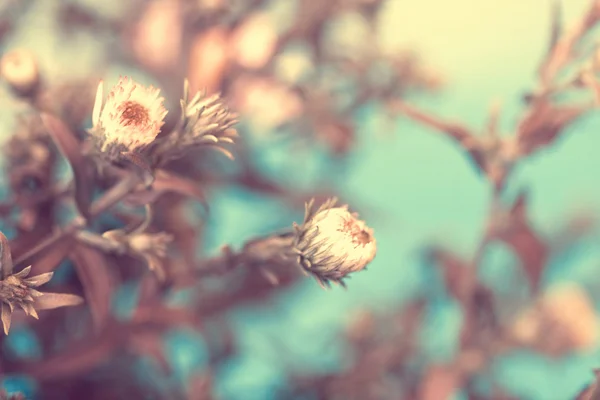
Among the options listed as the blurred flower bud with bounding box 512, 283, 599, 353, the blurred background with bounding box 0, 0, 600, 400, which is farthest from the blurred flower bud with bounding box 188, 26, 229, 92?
the blurred flower bud with bounding box 512, 283, 599, 353

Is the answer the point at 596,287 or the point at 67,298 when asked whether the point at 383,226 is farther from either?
the point at 67,298

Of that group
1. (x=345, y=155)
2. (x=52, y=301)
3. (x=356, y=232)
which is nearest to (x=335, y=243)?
(x=356, y=232)

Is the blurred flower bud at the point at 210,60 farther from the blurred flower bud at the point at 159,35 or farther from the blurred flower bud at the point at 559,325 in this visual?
the blurred flower bud at the point at 559,325

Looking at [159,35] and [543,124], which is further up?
[159,35]

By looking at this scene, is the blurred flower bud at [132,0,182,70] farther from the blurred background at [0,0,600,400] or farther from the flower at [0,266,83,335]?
the flower at [0,266,83,335]

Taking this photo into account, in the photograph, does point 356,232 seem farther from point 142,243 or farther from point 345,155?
point 345,155

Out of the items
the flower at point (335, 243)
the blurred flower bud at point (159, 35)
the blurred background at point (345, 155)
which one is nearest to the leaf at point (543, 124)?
the blurred background at point (345, 155)

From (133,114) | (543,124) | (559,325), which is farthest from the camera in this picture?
(559,325)

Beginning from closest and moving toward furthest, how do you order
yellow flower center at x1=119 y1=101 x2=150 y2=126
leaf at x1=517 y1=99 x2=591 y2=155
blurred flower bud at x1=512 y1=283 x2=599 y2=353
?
yellow flower center at x1=119 y1=101 x2=150 y2=126 → leaf at x1=517 y1=99 x2=591 y2=155 → blurred flower bud at x1=512 y1=283 x2=599 y2=353
